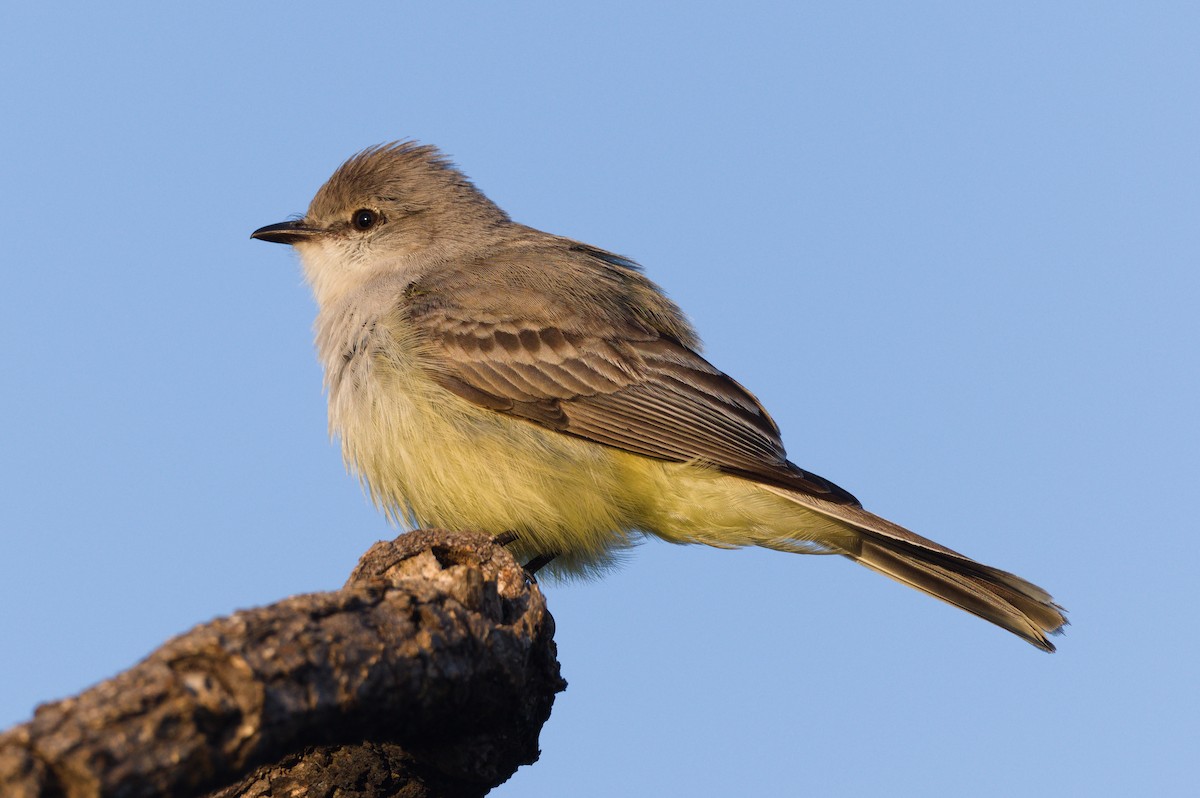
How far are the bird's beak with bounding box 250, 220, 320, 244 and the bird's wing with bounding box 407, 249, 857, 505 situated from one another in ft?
6.15

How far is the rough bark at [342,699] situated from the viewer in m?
3.10

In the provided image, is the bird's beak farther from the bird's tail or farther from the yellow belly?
the bird's tail

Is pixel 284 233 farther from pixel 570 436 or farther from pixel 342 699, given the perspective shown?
pixel 342 699

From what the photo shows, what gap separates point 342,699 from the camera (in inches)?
146

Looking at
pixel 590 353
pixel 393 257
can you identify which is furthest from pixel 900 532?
pixel 393 257

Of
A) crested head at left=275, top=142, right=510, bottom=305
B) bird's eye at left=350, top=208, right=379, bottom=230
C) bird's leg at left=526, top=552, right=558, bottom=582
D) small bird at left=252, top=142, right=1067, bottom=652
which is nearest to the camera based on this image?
small bird at left=252, top=142, right=1067, bottom=652

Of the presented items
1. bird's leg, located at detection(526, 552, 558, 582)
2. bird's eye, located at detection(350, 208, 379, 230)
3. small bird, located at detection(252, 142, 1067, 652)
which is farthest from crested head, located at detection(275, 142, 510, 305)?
bird's leg, located at detection(526, 552, 558, 582)

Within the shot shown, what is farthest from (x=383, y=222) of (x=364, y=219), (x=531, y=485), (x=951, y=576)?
(x=951, y=576)

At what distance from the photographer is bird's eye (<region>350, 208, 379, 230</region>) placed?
9.46 m

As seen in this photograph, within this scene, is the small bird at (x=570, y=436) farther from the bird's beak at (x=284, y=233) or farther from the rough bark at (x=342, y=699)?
the rough bark at (x=342, y=699)

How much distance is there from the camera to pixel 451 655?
425 centimetres

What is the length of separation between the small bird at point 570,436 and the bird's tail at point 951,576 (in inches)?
0.4

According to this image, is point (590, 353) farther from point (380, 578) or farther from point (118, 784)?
point (118, 784)

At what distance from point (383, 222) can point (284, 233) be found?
78 centimetres
